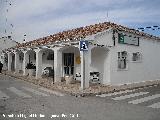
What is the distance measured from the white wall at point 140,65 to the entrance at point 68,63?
15.6ft

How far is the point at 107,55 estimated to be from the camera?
1780 centimetres

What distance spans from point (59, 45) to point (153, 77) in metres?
10.1

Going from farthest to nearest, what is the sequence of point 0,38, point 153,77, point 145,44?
point 0,38 → point 153,77 → point 145,44

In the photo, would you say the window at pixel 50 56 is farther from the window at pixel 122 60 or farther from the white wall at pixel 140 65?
the white wall at pixel 140 65

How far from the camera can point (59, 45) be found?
18.8 meters

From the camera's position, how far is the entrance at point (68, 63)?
70.9 ft

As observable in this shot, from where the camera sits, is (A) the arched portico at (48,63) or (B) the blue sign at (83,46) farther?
(A) the arched portico at (48,63)

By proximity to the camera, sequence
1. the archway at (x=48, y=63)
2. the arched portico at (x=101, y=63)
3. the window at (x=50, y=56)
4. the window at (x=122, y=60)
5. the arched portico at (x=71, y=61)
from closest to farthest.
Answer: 1. the arched portico at (x=101, y=63)
2. the window at (x=122, y=60)
3. the arched portico at (x=71, y=61)
4. the archway at (x=48, y=63)
5. the window at (x=50, y=56)

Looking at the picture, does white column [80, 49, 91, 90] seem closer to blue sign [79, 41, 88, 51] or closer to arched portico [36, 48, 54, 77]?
blue sign [79, 41, 88, 51]

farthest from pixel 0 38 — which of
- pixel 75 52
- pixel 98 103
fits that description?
pixel 98 103

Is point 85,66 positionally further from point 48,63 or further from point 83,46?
point 48,63

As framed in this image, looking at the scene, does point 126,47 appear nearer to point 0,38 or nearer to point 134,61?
point 134,61

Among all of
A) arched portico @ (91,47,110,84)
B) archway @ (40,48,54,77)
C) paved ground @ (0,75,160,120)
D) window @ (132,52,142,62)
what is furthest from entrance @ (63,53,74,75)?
paved ground @ (0,75,160,120)

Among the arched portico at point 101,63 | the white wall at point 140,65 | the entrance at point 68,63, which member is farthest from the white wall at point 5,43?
the white wall at point 140,65
